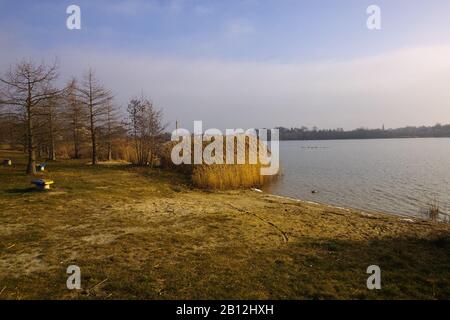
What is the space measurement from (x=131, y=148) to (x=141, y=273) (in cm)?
2372

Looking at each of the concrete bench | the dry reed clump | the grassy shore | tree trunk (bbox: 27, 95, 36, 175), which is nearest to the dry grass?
the dry reed clump

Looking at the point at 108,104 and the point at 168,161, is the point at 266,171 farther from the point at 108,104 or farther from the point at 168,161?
the point at 108,104

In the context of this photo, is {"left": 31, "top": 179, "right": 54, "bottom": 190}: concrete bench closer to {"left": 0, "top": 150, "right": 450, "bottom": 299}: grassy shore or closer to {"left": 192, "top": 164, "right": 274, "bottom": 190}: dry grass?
{"left": 0, "top": 150, "right": 450, "bottom": 299}: grassy shore

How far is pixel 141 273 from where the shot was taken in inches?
209

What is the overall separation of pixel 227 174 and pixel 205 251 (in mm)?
11114

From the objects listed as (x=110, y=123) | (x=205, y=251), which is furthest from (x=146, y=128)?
(x=205, y=251)

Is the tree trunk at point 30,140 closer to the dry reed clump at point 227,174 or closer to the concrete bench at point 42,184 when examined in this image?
the concrete bench at point 42,184

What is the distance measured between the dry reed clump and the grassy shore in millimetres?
5649

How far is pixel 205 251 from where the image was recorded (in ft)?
21.3

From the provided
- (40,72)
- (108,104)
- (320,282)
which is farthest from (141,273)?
(108,104)

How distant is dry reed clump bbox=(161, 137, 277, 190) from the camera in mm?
17016

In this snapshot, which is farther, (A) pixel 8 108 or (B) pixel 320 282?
(A) pixel 8 108

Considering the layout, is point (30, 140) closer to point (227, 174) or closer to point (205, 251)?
point (227, 174)

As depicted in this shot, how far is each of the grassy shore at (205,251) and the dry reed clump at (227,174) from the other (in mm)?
5649
